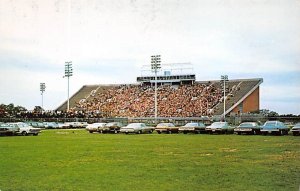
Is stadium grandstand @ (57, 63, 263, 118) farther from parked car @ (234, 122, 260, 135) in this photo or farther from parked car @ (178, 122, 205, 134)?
parked car @ (234, 122, 260, 135)

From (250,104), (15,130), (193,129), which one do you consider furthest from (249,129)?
(250,104)

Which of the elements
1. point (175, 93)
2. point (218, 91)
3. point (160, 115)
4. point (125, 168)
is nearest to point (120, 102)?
point (160, 115)

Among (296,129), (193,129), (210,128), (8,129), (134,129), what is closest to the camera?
(296,129)

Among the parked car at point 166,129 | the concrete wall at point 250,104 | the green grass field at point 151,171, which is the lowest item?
the green grass field at point 151,171

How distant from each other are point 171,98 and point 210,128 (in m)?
17.4

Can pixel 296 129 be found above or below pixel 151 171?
above

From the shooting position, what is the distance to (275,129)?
22.5 meters

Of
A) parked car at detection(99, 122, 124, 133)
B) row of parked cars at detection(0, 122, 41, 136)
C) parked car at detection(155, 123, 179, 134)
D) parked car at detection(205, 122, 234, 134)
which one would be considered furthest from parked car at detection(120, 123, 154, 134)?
row of parked cars at detection(0, 122, 41, 136)

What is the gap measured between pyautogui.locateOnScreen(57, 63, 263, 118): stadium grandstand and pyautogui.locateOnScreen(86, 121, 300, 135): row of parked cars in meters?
9.67

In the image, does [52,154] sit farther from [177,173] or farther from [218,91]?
[218,91]

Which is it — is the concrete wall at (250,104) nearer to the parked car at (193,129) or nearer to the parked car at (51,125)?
the parked car at (51,125)

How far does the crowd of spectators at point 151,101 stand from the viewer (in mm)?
39125

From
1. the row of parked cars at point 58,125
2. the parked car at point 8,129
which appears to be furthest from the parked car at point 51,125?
the parked car at point 8,129

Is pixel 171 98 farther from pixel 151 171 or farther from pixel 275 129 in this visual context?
pixel 151 171
